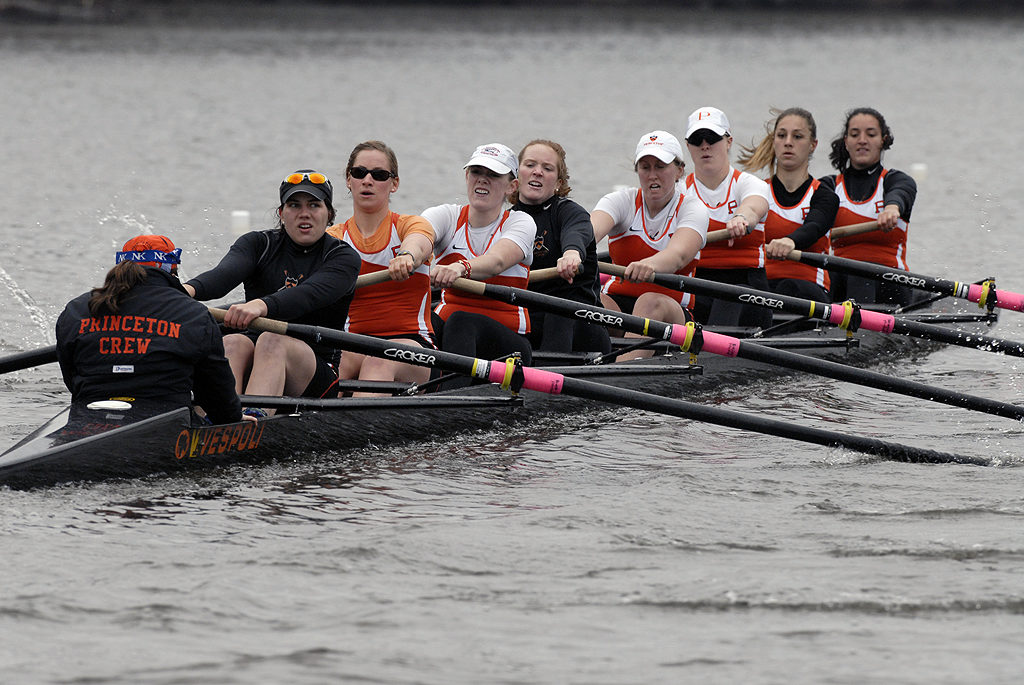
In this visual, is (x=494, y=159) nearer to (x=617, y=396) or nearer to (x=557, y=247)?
(x=557, y=247)

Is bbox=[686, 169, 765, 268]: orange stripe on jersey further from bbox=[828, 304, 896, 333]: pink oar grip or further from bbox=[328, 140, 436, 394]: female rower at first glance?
bbox=[328, 140, 436, 394]: female rower

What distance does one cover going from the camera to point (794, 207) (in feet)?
38.9

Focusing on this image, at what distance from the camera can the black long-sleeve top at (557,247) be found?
9.35 metres

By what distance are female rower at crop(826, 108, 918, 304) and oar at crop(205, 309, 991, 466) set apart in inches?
180

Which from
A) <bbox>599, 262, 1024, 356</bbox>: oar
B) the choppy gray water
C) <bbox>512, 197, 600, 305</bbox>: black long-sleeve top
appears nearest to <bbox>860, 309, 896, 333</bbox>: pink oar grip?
<bbox>599, 262, 1024, 356</bbox>: oar

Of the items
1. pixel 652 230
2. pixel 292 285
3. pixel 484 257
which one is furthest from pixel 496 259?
pixel 652 230

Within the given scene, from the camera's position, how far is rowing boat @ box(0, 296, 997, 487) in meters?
6.58

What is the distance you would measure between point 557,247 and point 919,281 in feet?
10.4

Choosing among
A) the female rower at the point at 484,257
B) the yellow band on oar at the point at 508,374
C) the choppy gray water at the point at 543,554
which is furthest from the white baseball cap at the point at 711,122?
the yellow band on oar at the point at 508,374

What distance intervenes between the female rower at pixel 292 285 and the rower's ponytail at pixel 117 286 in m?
0.91

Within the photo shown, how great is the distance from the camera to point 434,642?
524 cm

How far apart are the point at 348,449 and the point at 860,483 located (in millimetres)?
2489

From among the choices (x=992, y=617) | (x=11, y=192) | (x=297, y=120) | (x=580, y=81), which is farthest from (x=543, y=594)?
(x=580, y=81)

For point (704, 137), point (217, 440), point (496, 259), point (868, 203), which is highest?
point (704, 137)
